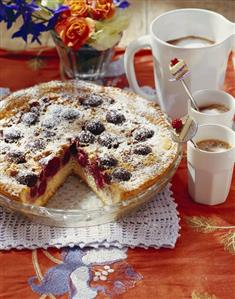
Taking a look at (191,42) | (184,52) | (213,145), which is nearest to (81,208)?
(213,145)

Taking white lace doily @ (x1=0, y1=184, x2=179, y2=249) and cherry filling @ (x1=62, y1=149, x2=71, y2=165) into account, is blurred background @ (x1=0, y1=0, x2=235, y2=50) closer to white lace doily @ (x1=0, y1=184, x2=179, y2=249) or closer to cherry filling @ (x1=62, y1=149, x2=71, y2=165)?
cherry filling @ (x1=62, y1=149, x2=71, y2=165)

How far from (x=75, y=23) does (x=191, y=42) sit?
34 centimetres

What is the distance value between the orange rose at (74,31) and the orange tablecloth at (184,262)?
0.48 meters

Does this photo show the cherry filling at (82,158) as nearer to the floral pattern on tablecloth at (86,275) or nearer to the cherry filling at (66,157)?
the cherry filling at (66,157)

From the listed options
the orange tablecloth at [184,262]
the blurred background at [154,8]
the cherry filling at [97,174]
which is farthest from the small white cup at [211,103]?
the blurred background at [154,8]

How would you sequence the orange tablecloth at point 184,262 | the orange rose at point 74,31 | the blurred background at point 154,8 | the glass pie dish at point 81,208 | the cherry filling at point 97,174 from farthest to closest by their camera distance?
the blurred background at point 154,8 < the orange rose at point 74,31 < the cherry filling at point 97,174 < the glass pie dish at point 81,208 < the orange tablecloth at point 184,262

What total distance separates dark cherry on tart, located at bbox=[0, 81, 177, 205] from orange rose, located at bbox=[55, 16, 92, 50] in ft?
0.38

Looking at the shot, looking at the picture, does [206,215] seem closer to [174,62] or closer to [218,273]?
[218,273]

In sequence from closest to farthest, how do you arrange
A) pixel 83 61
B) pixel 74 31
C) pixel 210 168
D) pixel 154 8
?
1. pixel 210 168
2. pixel 74 31
3. pixel 83 61
4. pixel 154 8

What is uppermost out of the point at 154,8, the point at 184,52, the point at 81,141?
the point at 184,52

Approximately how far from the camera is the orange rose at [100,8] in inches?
69.6

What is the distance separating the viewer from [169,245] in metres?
1.37

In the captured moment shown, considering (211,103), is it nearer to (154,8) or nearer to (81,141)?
(81,141)

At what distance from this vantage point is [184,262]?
1.34m
